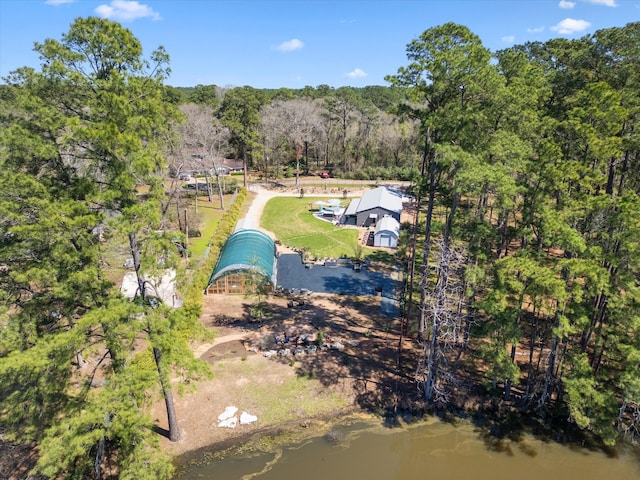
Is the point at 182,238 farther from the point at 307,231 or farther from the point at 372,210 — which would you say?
the point at 372,210

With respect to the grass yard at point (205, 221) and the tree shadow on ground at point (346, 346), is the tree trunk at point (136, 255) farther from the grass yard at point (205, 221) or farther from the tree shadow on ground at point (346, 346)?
the grass yard at point (205, 221)

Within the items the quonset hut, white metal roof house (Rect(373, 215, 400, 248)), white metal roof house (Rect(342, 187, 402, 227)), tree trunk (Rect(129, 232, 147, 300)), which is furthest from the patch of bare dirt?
white metal roof house (Rect(342, 187, 402, 227))

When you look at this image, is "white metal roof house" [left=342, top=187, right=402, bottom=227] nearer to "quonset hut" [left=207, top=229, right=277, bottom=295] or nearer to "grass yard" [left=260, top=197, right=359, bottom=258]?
"grass yard" [left=260, top=197, right=359, bottom=258]

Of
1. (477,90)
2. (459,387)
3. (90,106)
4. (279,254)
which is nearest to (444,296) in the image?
(459,387)

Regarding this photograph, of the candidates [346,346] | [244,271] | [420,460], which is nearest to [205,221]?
[244,271]

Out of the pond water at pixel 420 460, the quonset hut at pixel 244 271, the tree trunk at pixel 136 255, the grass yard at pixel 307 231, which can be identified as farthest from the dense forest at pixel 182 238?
the grass yard at pixel 307 231

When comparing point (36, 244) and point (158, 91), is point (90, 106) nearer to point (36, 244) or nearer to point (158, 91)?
point (158, 91)

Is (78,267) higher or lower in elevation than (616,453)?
higher
